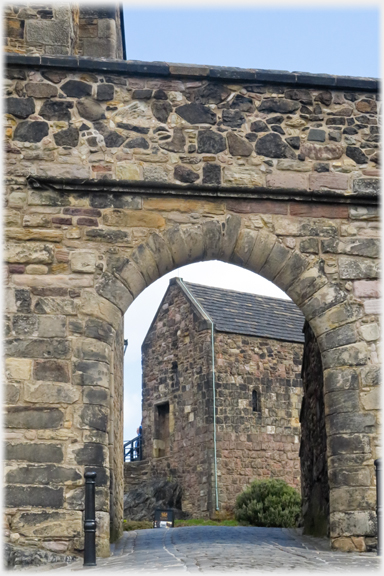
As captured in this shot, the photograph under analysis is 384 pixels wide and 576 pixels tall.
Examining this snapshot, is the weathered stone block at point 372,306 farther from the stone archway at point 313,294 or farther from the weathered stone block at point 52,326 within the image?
the weathered stone block at point 52,326

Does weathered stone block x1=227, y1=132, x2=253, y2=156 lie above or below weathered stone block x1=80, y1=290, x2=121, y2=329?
above

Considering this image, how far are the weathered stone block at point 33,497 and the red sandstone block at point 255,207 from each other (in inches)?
119

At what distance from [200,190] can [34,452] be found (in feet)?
9.20

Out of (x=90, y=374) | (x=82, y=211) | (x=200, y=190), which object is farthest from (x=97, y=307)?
(x=200, y=190)

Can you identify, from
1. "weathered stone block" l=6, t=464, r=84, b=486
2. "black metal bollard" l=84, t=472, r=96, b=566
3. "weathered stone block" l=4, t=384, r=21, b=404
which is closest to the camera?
"black metal bollard" l=84, t=472, r=96, b=566

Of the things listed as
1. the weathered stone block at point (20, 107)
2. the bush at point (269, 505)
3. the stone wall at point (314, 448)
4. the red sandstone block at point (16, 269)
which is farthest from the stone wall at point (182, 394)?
the weathered stone block at point (20, 107)

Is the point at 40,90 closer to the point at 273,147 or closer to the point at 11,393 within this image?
the point at 273,147

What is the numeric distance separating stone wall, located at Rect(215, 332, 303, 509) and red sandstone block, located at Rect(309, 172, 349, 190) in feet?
39.7

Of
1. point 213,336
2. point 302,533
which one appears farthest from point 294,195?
point 213,336

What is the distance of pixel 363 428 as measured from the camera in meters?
7.61

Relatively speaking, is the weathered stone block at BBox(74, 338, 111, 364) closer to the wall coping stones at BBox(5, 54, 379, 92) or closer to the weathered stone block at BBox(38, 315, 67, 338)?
Result: the weathered stone block at BBox(38, 315, 67, 338)

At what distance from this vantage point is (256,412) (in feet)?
66.4

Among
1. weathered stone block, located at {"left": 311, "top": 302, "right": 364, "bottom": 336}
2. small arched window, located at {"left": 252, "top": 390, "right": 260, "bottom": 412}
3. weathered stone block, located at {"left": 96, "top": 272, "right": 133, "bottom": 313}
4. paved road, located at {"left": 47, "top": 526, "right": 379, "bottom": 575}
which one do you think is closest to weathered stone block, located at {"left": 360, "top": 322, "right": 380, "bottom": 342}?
weathered stone block, located at {"left": 311, "top": 302, "right": 364, "bottom": 336}

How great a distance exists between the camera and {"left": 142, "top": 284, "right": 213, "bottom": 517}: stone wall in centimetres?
1967
